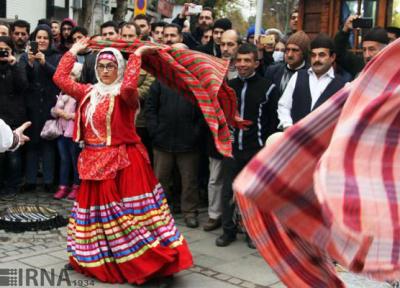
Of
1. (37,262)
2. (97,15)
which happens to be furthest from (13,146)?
(97,15)

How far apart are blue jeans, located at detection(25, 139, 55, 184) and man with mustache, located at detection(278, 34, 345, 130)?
11.6 ft

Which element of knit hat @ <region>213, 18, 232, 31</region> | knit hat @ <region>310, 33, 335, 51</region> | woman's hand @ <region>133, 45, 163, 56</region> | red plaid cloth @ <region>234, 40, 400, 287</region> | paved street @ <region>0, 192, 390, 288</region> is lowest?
paved street @ <region>0, 192, 390, 288</region>

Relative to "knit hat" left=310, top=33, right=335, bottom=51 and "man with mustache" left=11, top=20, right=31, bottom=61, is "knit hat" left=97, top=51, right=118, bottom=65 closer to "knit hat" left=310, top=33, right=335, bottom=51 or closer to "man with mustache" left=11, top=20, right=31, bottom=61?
"knit hat" left=310, top=33, right=335, bottom=51

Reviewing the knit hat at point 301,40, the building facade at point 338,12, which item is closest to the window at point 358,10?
the building facade at point 338,12

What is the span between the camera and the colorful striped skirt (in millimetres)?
4660

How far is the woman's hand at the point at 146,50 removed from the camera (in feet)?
15.5

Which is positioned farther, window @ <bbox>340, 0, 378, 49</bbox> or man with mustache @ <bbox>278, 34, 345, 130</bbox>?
window @ <bbox>340, 0, 378, 49</bbox>

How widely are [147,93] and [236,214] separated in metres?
1.81

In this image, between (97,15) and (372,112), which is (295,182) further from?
(97,15)

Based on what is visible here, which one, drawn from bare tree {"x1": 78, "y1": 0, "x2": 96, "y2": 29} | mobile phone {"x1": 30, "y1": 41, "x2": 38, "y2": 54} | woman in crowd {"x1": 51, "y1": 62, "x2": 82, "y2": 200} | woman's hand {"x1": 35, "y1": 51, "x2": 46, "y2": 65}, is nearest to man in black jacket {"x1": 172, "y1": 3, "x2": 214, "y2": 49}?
woman in crowd {"x1": 51, "y1": 62, "x2": 82, "y2": 200}

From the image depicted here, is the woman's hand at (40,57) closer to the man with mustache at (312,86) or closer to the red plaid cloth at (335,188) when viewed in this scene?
the man with mustache at (312,86)

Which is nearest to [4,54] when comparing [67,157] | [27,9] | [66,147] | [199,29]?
[66,147]

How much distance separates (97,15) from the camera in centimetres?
1587

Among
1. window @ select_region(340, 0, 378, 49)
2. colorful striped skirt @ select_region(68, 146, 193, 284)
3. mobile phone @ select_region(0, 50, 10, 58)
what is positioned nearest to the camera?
colorful striped skirt @ select_region(68, 146, 193, 284)
